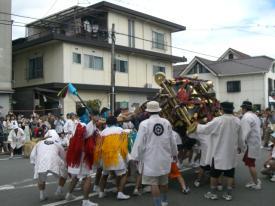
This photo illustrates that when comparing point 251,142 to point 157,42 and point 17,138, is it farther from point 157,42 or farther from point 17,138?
point 157,42

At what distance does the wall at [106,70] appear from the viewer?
26109mm

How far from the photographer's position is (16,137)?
57.3 feet

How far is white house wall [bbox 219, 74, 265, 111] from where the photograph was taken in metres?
43.6

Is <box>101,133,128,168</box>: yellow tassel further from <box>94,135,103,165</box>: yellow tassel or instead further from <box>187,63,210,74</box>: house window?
<box>187,63,210,74</box>: house window

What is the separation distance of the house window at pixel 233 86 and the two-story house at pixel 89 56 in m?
13.0

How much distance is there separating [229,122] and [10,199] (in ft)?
16.1

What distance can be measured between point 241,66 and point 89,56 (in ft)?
76.5

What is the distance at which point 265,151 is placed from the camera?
16.6 metres

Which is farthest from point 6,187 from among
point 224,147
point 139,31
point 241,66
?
point 241,66

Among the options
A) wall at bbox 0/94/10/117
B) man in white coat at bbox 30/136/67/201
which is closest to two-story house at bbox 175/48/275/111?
wall at bbox 0/94/10/117

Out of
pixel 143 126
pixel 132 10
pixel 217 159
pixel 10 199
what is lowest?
pixel 10 199

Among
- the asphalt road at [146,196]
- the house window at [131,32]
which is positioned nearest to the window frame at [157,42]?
the house window at [131,32]

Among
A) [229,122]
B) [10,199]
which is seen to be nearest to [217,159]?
[229,122]

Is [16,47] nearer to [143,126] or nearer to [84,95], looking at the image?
[84,95]
